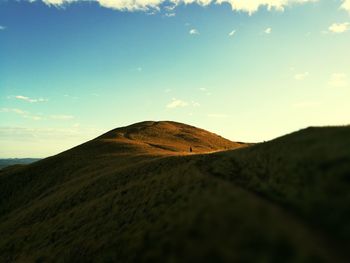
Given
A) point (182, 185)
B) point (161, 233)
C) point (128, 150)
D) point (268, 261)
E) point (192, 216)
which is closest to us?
point (268, 261)

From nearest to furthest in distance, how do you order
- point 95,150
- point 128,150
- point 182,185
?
1. point 182,185
2. point 128,150
3. point 95,150

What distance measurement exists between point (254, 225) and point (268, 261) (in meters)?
1.72

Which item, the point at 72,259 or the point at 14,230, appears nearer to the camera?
the point at 72,259

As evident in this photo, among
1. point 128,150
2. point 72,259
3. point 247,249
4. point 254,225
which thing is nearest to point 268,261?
point 247,249

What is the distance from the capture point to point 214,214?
1438 centimetres

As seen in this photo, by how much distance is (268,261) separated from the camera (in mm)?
10805

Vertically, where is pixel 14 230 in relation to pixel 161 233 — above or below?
below

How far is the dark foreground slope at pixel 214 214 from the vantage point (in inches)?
470

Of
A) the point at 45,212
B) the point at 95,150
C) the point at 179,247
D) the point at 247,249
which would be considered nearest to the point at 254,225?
the point at 247,249

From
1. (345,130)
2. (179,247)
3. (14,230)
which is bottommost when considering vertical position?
(14,230)

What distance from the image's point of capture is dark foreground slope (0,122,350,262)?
1193cm

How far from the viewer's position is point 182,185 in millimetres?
26016

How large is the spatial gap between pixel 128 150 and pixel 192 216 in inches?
2490

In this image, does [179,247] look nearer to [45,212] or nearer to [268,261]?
[268,261]
